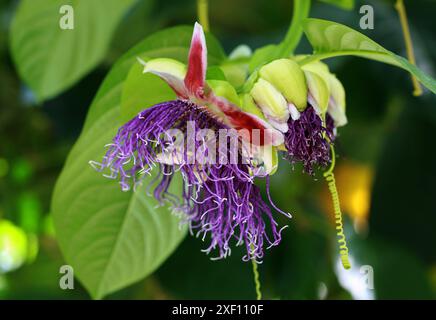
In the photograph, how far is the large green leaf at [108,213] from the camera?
0.71 m

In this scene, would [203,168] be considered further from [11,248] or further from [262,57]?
[11,248]

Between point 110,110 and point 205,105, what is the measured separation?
159mm

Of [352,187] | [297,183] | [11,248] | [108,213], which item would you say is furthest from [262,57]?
[11,248]

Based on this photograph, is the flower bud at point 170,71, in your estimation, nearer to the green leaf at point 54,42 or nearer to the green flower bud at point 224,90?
the green flower bud at point 224,90

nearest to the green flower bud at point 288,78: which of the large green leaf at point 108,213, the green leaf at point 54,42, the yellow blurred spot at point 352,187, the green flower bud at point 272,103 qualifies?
the green flower bud at point 272,103

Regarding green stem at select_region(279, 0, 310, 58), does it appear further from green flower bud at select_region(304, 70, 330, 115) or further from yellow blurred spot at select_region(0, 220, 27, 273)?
yellow blurred spot at select_region(0, 220, 27, 273)

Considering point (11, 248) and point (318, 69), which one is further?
point (11, 248)

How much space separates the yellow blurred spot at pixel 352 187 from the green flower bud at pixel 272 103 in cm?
102

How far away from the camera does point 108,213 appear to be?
2.56 ft

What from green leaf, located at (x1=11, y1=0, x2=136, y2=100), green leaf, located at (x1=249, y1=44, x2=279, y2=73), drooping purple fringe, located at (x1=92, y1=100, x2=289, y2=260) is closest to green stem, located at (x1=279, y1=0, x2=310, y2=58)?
green leaf, located at (x1=249, y1=44, x2=279, y2=73)

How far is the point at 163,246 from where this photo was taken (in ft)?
2.65

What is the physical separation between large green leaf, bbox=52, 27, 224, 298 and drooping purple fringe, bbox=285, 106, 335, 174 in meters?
0.16

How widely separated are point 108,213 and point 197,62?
282mm

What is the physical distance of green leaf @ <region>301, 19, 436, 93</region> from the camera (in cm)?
54
